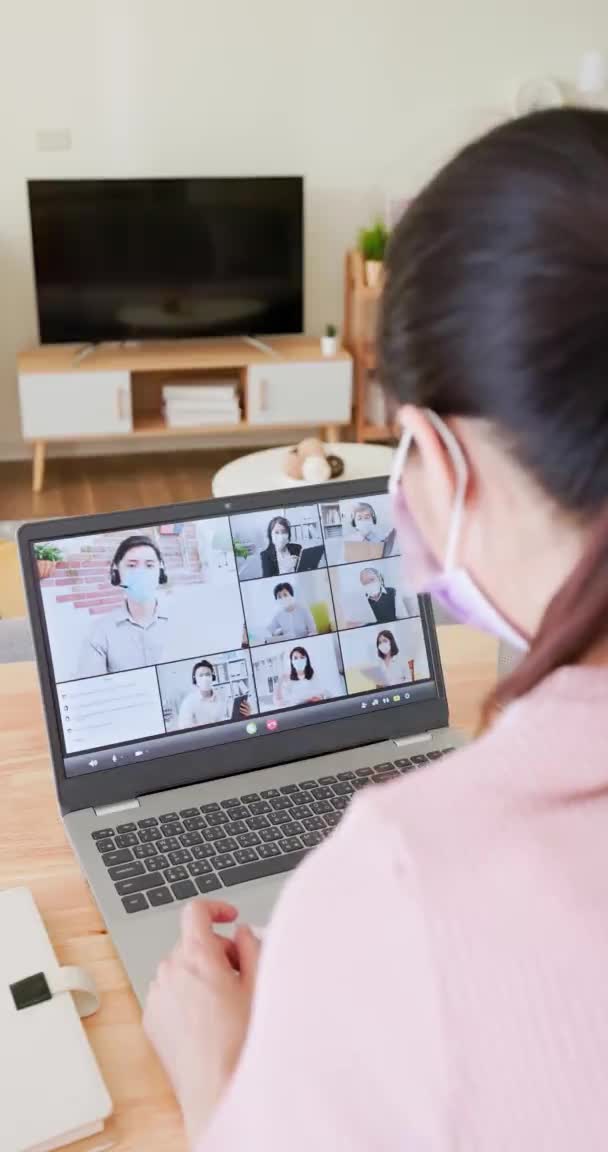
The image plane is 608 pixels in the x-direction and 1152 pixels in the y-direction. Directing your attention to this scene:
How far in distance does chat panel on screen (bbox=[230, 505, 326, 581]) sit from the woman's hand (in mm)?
365

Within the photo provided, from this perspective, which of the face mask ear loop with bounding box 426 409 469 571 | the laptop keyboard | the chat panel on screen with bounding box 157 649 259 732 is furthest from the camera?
the chat panel on screen with bounding box 157 649 259 732

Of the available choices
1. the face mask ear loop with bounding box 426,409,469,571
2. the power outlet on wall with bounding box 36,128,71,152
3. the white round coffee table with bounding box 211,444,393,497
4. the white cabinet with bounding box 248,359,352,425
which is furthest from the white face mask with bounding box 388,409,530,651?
the power outlet on wall with bounding box 36,128,71,152

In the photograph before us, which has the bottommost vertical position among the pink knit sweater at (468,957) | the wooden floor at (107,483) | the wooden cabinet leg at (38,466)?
the wooden floor at (107,483)

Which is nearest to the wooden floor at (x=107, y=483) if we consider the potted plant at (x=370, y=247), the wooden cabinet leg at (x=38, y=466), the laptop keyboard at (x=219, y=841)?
the wooden cabinet leg at (x=38, y=466)

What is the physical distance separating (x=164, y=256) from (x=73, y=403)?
642 mm

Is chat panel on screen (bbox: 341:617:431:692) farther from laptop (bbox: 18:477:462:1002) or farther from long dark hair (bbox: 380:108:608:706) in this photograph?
long dark hair (bbox: 380:108:608:706)

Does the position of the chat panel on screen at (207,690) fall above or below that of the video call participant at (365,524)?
below

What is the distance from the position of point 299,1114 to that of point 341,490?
2.34 ft

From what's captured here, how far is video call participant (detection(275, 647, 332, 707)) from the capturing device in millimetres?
1109

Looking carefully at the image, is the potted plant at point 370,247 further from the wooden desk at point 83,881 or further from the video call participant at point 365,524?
the video call participant at point 365,524

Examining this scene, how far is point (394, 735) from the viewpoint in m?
1.15

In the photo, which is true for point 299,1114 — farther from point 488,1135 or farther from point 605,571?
point 605,571

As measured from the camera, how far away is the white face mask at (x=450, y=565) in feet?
1.92

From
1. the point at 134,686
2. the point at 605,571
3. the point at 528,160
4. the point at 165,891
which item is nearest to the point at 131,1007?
the point at 165,891
